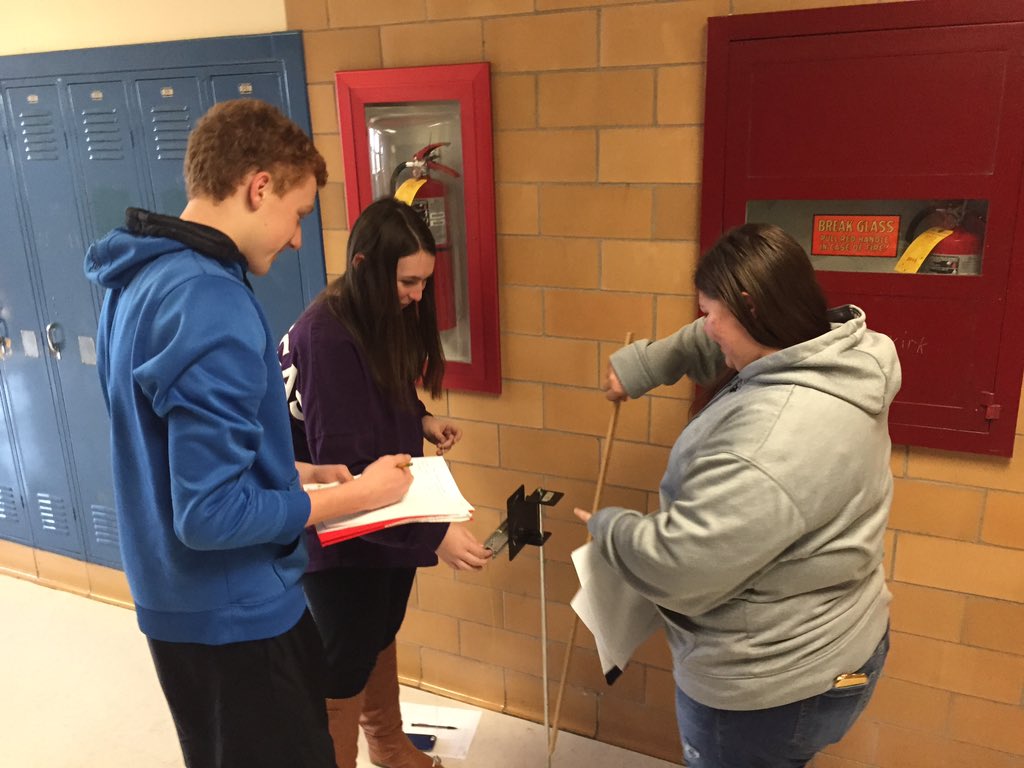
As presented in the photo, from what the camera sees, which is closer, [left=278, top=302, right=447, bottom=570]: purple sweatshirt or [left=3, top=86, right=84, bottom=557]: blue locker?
[left=278, top=302, right=447, bottom=570]: purple sweatshirt

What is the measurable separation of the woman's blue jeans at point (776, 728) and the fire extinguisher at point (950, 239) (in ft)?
2.70

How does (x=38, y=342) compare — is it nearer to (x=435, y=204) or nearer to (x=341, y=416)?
(x=435, y=204)

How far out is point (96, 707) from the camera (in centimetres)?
276

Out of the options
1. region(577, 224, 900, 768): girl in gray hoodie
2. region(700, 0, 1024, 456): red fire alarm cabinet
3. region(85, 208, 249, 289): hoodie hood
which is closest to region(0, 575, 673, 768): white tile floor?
region(577, 224, 900, 768): girl in gray hoodie

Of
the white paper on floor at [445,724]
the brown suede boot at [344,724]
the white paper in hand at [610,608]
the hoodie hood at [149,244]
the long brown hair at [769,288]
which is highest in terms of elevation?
the hoodie hood at [149,244]

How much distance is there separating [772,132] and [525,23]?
2.21 feet

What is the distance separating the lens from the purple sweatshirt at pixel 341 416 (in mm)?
1728

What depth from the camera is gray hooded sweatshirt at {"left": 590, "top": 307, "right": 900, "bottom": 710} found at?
1.31 meters

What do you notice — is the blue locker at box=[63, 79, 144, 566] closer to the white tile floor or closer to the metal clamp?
the metal clamp

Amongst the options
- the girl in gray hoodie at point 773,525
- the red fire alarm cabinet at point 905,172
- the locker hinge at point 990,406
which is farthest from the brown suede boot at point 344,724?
the locker hinge at point 990,406

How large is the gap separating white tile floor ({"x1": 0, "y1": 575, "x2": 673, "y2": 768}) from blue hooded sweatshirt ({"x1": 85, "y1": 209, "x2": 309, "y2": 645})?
53.2 inches

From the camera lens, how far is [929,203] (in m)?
1.81

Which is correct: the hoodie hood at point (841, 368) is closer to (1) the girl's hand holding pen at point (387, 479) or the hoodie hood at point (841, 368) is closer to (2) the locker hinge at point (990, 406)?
(2) the locker hinge at point (990, 406)

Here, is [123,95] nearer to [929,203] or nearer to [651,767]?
[929,203]
